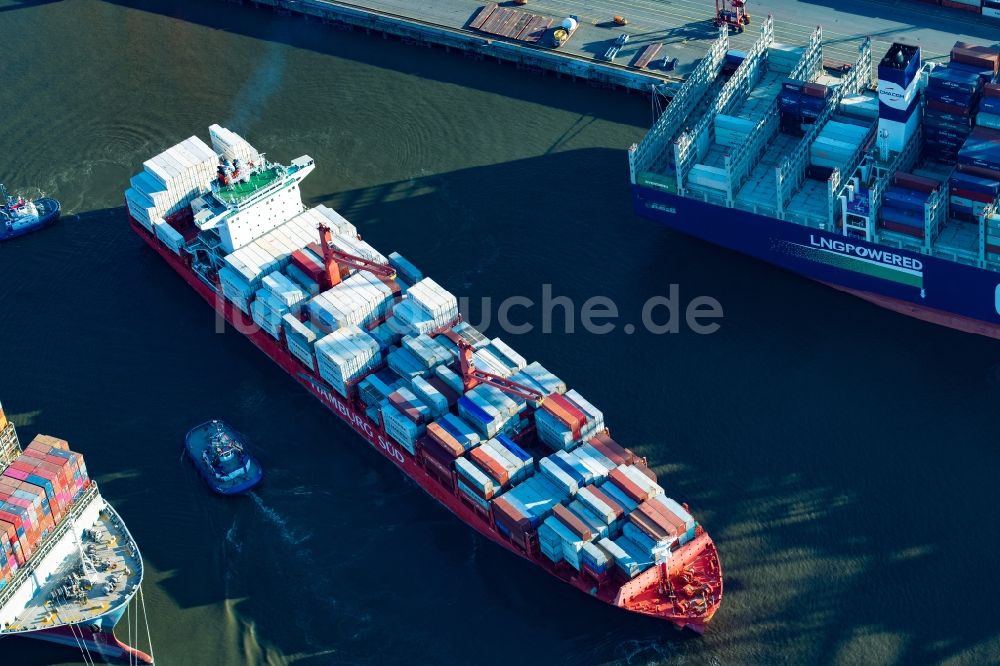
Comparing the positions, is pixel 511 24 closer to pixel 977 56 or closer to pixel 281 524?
pixel 977 56

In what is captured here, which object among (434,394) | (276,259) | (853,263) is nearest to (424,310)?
(434,394)

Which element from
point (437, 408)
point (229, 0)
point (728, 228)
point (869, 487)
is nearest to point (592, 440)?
point (437, 408)

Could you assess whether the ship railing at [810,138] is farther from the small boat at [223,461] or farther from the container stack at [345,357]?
the small boat at [223,461]

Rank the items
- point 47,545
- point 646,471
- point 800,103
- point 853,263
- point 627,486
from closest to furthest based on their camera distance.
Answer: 1. point 47,545
2. point 627,486
3. point 646,471
4. point 853,263
5. point 800,103

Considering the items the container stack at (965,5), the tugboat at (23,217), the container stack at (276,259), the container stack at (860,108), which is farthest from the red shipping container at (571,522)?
the container stack at (965,5)

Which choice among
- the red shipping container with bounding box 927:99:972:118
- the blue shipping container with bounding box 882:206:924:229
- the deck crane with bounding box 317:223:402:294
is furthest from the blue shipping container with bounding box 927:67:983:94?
the deck crane with bounding box 317:223:402:294

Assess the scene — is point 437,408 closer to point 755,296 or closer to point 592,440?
point 592,440
